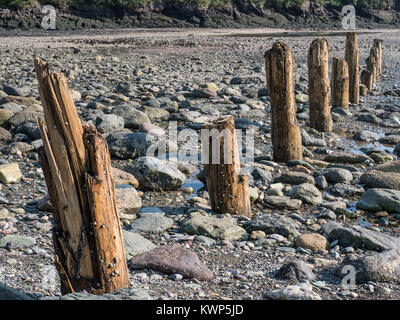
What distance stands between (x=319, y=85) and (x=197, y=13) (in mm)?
44892

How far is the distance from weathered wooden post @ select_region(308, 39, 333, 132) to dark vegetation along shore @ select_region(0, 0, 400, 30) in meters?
38.1

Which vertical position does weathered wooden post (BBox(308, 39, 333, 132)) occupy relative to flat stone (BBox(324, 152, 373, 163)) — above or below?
above

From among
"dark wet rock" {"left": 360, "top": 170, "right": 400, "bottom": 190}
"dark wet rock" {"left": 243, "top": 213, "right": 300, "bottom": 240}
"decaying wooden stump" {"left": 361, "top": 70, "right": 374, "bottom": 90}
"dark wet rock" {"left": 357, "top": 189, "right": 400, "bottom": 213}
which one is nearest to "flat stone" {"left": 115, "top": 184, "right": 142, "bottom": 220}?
"dark wet rock" {"left": 243, "top": 213, "right": 300, "bottom": 240}

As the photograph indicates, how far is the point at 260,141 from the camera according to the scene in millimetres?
10383

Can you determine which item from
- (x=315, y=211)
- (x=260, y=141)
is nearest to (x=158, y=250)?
(x=315, y=211)

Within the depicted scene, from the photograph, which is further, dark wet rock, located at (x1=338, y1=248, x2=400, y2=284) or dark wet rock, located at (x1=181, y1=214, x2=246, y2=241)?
dark wet rock, located at (x1=181, y1=214, x2=246, y2=241)

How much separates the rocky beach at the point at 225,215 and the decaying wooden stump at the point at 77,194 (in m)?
0.26

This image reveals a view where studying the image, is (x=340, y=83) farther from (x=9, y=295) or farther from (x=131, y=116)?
(x=9, y=295)

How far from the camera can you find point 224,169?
6.14 m

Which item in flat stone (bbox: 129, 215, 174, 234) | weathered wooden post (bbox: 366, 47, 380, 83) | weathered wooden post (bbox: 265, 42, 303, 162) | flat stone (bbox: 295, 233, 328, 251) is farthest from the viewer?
weathered wooden post (bbox: 366, 47, 380, 83)

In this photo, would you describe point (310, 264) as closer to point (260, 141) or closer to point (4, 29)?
point (260, 141)

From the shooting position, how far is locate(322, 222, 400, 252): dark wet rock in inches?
212

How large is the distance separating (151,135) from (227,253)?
4.84 meters

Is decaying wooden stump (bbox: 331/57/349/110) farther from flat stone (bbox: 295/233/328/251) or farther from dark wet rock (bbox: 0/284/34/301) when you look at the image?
dark wet rock (bbox: 0/284/34/301)
